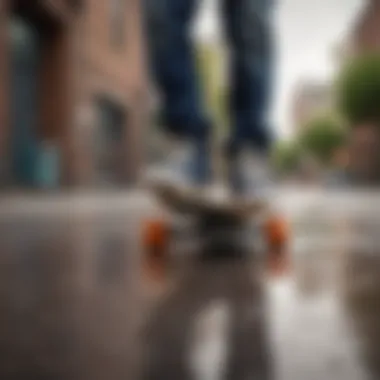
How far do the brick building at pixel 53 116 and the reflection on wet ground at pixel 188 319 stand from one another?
332cm

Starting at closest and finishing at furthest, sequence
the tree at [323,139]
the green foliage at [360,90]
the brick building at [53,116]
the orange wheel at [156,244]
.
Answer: the orange wheel at [156,244]
the brick building at [53,116]
the green foliage at [360,90]
the tree at [323,139]

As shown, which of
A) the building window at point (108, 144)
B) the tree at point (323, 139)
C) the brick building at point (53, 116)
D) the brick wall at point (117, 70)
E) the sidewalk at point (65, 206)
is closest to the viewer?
the brick wall at point (117, 70)

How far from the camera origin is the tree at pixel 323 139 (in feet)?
40.3

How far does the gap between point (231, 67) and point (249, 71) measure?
40 mm

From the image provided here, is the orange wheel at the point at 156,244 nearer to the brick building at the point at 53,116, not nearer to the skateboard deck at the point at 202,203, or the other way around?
the skateboard deck at the point at 202,203

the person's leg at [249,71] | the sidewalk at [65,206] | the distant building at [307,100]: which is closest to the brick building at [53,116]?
the sidewalk at [65,206]

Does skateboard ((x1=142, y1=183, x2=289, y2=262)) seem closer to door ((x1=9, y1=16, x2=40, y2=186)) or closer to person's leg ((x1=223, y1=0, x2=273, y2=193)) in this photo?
person's leg ((x1=223, y1=0, x2=273, y2=193))

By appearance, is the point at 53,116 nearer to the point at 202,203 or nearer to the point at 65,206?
the point at 65,206

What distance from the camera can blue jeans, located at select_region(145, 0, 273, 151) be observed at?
1041mm

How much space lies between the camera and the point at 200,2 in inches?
42.6

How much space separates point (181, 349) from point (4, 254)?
0.62 m

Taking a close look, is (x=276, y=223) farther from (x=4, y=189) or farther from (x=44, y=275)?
(x=4, y=189)

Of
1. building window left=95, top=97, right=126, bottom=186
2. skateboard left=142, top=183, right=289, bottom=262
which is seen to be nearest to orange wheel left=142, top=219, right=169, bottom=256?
skateboard left=142, top=183, right=289, bottom=262

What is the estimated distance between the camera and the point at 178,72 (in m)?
1.07
